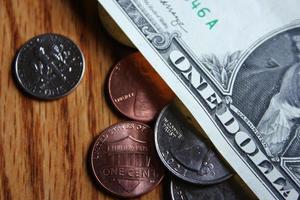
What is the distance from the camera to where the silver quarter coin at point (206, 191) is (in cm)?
62

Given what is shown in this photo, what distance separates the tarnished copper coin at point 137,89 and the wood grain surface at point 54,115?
0.02 meters

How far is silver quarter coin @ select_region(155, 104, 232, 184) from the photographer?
2.03 feet

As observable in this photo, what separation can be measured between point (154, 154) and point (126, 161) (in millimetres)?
37

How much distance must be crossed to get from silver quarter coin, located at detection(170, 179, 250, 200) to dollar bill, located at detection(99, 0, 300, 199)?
0.06ft

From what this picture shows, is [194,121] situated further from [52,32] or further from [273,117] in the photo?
[52,32]

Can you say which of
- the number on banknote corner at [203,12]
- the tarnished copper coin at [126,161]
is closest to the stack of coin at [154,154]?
the tarnished copper coin at [126,161]

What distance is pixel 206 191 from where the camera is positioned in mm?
627

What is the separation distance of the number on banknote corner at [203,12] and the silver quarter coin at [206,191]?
0.21m

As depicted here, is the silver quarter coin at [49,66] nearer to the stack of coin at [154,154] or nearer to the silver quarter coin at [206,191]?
the stack of coin at [154,154]

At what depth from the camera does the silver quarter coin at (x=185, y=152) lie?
0.62 metres

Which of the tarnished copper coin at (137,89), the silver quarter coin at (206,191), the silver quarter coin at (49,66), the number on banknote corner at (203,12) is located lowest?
the silver quarter coin at (206,191)

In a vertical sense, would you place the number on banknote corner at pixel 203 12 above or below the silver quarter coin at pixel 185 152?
above

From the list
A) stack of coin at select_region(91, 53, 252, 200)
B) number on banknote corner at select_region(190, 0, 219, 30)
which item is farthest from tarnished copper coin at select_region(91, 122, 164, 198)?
number on banknote corner at select_region(190, 0, 219, 30)

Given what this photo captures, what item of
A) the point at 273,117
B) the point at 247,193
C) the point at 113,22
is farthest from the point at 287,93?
the point at 113,22
